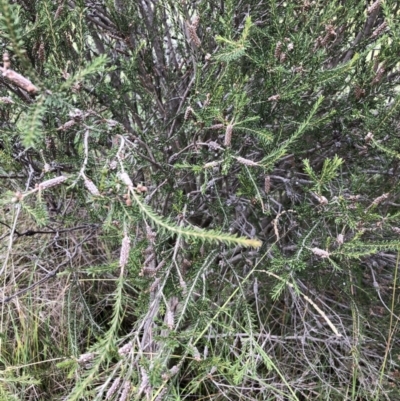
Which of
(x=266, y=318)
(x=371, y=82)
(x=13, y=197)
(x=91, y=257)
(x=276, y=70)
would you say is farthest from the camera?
(x=91, y=257)

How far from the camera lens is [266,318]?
6.11 feet

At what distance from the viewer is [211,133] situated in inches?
60.1

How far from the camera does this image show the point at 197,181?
1717 mm

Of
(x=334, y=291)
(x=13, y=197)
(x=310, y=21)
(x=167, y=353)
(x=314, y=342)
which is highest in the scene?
(x=310, y=21)

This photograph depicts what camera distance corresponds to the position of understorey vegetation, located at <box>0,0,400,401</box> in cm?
105

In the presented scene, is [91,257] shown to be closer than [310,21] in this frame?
No

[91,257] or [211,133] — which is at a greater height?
[211,133]

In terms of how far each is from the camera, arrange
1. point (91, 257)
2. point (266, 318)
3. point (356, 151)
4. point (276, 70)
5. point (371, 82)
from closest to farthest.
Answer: point (276, 70) < point (371, 82) < point (356, 151) < point (266, 318) < point (91, 257)

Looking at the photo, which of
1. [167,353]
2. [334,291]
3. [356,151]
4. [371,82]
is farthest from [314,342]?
[371,82]

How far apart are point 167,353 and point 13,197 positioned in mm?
550

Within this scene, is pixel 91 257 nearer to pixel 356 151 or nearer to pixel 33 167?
pixel 33 167

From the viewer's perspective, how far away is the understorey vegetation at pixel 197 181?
1054 mm

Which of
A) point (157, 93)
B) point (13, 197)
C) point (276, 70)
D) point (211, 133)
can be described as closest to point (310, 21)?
point (276, 70)

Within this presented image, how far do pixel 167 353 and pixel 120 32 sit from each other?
3.07ft
